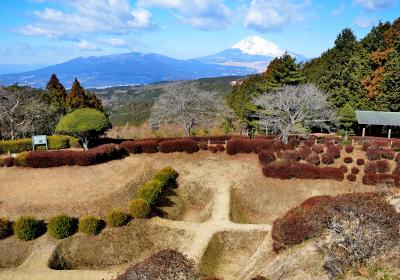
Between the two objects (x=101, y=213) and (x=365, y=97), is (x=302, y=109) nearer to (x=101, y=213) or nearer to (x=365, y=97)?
(x=365, y=97)

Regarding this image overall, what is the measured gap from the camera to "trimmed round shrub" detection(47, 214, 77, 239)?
863 inches

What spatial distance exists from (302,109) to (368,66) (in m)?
20.9

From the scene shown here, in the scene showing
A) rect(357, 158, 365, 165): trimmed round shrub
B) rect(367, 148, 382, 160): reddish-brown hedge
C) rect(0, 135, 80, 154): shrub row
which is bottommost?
rect(357, 158, 365, 165): trimmed round shrub

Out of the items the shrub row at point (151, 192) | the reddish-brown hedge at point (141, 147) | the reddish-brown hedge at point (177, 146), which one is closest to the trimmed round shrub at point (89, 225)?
the shrub row at point (151, 192)

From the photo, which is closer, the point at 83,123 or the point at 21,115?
the point at 83,123

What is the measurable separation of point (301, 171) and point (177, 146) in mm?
12046

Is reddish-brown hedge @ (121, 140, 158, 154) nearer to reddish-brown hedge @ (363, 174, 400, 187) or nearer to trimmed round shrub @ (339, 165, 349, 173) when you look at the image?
trimmed round shrub @ (339, 165, 349, 173)

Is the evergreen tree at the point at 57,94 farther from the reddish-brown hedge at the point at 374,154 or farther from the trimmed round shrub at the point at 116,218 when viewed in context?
the reddish-brown hedge at the point at 374,154

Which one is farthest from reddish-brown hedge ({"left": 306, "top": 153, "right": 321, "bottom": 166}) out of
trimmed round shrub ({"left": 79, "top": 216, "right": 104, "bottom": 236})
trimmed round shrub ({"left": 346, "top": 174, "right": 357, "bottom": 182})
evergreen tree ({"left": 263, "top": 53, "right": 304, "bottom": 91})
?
trimmed round shrub ({"left": 79, "top": 216, "right": 104, "bottom": 236})

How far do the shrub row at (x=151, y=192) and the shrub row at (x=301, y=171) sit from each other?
836 cm

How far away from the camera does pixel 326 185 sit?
29344 millimetres

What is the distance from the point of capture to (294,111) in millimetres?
38750

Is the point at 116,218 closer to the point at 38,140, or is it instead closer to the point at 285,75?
the point at 38,140

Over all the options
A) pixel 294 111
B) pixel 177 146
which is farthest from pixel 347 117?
pixel 177 146
